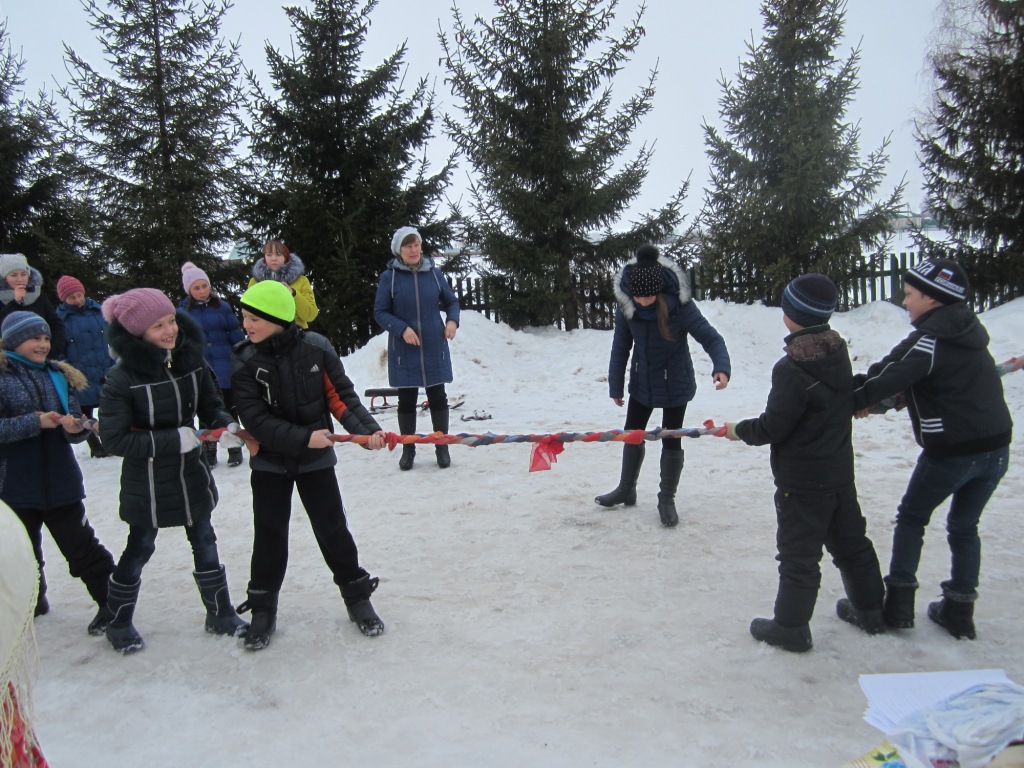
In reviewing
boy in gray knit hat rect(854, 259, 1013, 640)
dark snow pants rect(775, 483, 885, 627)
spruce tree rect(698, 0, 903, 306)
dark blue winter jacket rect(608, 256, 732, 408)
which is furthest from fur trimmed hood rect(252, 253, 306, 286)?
spruce tree rect(698, 0, 903, 306)

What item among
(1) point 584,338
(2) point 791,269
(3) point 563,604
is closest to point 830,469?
(3) point 563,604

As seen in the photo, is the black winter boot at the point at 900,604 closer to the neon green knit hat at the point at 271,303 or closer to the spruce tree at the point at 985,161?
the neon green knit hat at the point at 271,303

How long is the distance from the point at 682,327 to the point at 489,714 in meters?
3.05

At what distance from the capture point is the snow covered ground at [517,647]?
2867 millimetres

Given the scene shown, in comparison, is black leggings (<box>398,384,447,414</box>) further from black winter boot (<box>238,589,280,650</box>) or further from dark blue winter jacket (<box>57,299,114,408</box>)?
black winter boot (<box>238,589,280,650</box>)

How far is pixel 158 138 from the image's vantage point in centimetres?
1533

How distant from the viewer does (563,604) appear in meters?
4.07

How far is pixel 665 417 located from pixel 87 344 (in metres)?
5.94

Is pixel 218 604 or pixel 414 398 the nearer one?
pixel 218 604

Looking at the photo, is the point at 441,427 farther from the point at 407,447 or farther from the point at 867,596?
the point at 867,596

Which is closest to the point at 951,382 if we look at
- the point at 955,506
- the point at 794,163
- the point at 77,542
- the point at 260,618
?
the point at 955,506

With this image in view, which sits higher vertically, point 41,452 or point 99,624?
point 41,452

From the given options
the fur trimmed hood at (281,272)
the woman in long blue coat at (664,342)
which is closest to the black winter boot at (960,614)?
the woman in long blue coat at (664,342)

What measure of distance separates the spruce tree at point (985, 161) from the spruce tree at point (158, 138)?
521 inches
